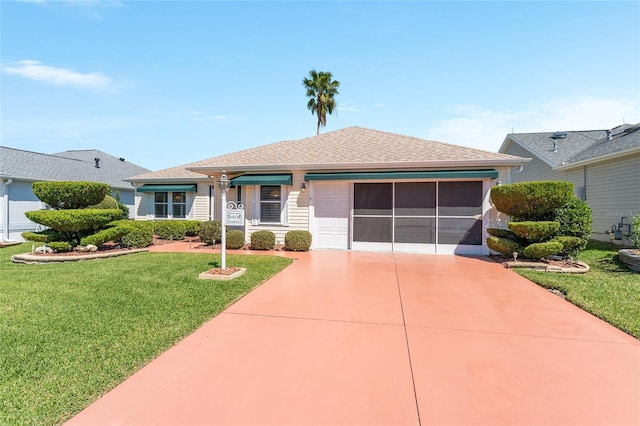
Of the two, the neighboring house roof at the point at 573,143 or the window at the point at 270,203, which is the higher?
the neighboring house roof at the point at 573,143

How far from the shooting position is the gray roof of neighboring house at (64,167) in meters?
14.6

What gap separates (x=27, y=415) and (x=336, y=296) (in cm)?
401

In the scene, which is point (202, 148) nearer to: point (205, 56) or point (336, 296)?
point (205, 56)

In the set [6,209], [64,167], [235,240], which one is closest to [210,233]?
[235,240]

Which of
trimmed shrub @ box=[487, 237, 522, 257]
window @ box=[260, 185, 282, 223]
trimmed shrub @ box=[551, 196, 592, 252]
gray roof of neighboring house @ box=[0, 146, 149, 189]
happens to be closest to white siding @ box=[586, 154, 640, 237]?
trimmed shrub @ box=[551, 196, 592, 252]

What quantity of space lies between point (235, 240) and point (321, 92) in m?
19.6

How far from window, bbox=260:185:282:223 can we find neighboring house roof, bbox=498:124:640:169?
12717 millimetres

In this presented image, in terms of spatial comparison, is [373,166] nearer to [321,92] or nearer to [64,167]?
[321,92]

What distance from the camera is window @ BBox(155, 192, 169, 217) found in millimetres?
15037

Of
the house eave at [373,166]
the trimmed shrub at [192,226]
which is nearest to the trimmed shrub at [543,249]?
the house eave at [373,166]

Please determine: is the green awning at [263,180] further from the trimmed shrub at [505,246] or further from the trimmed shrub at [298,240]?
the trimmed shrub at [505,246]

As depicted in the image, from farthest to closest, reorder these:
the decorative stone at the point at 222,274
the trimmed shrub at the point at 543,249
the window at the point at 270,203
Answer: the window at the point at 270,203, the trimmed shrub at the point at 543,249, the decorative stone at the point at 222,274

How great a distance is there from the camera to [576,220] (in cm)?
757

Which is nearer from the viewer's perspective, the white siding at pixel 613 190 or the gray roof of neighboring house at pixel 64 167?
the white siding at pixel 613 190
